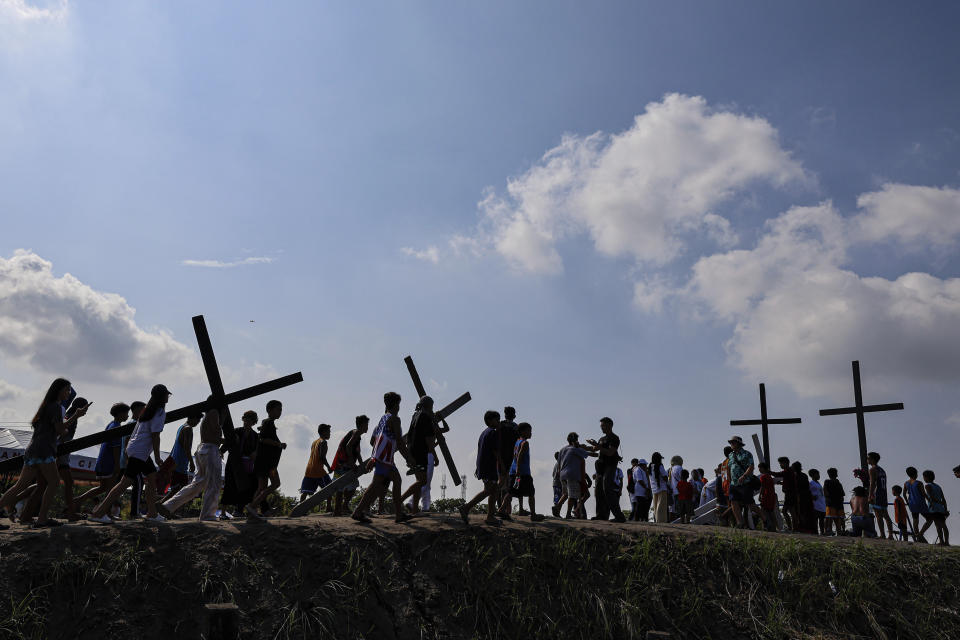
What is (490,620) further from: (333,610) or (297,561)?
(297,561)

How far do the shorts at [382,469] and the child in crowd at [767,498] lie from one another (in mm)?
8149

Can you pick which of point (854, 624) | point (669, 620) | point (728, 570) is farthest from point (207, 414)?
point (854, 624)

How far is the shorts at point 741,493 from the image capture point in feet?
40.4

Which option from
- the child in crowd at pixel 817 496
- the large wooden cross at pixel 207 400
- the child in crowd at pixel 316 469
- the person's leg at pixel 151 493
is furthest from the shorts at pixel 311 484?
the child in crowd at pixel 817 496

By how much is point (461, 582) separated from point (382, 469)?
1.85m

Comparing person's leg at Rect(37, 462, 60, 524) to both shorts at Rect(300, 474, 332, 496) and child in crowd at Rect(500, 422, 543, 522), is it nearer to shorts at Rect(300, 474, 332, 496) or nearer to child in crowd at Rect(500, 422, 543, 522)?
shorts at Rect(300, 474, 332, 496)

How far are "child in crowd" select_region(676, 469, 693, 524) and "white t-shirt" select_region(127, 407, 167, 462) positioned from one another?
39.8ft

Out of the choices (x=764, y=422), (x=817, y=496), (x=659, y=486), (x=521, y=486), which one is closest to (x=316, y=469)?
(x=521, y=486)

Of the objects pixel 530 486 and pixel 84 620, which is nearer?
pixel 84 620

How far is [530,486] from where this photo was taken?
35.5ft

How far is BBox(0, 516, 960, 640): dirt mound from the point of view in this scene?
6.95 m

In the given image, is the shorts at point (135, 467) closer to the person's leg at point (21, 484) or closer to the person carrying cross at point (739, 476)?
the person's leg at point (21, 484)

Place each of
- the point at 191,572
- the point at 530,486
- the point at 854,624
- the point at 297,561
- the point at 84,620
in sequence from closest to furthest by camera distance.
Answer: the point at 84,620, the point at 191,572, the point at 297,561, the point at 854,624, the point at 530,486

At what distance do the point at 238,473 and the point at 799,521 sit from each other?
453 inches
